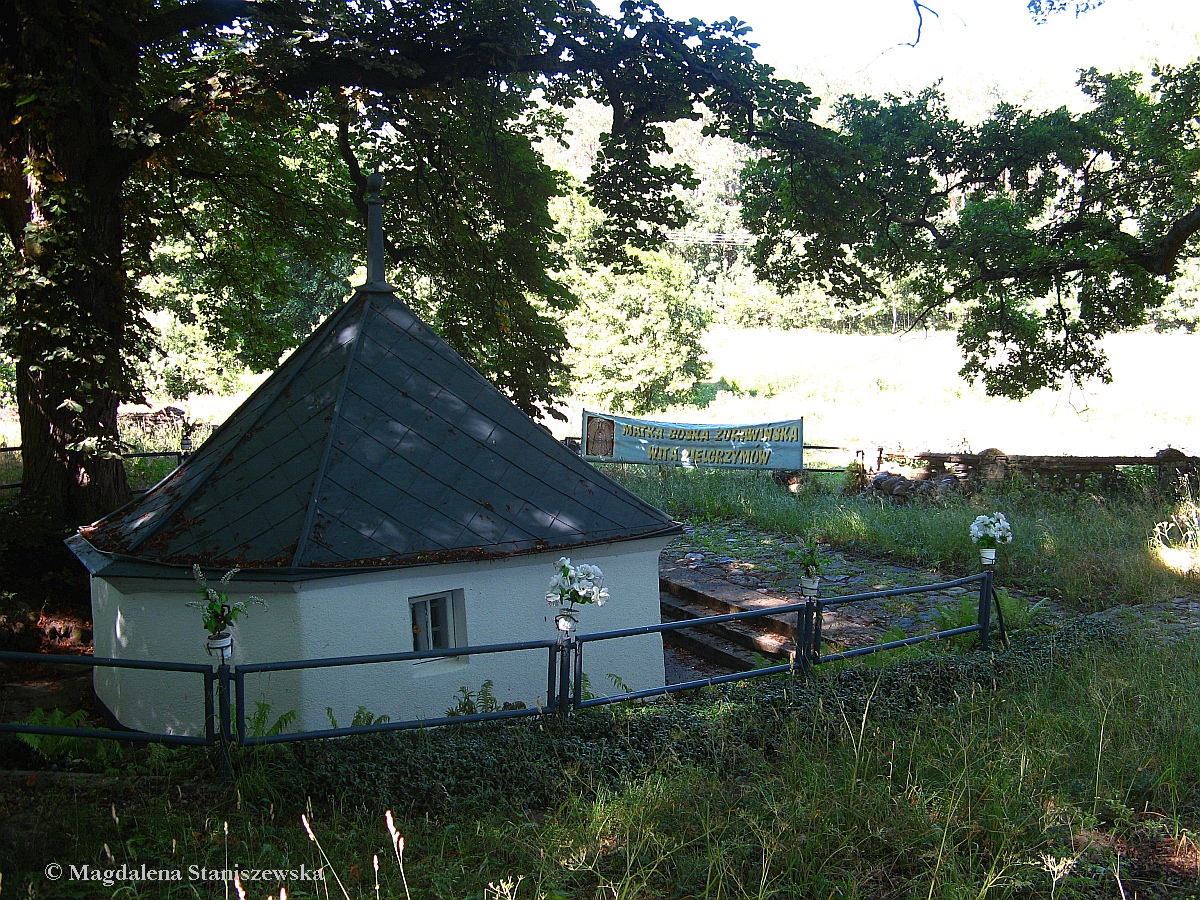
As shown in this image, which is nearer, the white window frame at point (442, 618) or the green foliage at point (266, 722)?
the green foliage at point (266, 722)

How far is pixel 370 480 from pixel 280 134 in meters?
10.1

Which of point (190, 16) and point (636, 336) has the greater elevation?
point (190, 16)

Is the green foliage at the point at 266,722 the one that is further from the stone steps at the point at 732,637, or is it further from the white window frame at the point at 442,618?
the stone steps at the point at 732,637

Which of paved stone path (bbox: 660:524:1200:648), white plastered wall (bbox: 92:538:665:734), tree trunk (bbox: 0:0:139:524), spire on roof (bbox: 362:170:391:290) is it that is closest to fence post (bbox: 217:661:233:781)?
white plastered wall (bbox: 92:538:665:734)

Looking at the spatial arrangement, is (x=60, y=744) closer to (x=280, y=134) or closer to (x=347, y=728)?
(x=347, y=728)

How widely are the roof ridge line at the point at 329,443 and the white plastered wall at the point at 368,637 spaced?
14.1 inches

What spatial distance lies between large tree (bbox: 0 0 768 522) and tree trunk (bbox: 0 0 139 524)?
3cm

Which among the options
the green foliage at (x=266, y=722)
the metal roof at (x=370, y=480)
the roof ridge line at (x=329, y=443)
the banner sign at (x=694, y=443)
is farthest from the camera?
the banner sign at (x=694, y=443)

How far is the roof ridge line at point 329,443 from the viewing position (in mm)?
7500

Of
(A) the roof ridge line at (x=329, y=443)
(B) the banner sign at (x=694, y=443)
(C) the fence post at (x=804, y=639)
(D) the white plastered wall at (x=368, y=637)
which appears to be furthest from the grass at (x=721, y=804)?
(B) the banner sign at (x=694, y=443)

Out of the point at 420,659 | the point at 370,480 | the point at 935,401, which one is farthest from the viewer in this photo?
the point at 935,401

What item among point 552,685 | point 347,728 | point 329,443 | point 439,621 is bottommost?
point 347,728

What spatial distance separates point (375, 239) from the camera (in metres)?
9.80

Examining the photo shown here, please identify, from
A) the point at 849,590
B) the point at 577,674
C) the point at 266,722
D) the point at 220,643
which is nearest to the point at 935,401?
the point at 849,590
